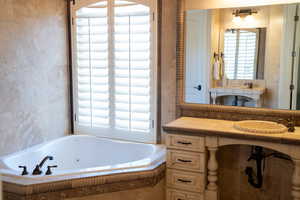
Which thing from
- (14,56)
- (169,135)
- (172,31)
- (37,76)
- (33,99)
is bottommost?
(169,135)

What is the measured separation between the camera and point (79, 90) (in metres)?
3.46

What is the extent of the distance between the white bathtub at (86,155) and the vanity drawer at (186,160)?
13cm

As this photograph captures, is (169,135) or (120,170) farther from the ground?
(169,135)

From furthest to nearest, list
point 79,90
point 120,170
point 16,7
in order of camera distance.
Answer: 1. point 79,90
2. point 16,7
3. point 120,170

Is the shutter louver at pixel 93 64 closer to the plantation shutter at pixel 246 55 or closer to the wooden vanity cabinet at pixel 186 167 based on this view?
the wooden vanity cabinet at pixel 186 167

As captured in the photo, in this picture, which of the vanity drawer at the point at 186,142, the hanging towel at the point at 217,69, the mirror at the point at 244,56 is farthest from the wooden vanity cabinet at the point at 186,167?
the hanging towel at the point at 217,69

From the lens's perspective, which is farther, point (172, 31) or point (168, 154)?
point (172, 31)

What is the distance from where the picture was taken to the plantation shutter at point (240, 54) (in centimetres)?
262

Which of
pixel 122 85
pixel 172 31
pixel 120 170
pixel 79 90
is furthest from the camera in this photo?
pixel 79 90

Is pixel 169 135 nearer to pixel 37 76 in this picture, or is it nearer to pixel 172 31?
pixel 172 31

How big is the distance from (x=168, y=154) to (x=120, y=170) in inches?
16.5

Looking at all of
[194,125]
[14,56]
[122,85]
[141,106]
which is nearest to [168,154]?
[194,125]

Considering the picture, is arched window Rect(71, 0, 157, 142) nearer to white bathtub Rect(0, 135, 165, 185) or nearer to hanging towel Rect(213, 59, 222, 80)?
white bathtub Rect(0, 135, 165, 185)

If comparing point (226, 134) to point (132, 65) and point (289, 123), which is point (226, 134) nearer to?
point (289, 123)
